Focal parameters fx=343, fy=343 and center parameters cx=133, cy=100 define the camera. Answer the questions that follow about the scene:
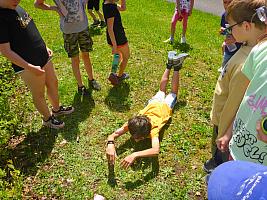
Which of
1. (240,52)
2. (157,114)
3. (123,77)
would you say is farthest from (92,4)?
(240,52)

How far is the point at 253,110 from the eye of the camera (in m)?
2.17

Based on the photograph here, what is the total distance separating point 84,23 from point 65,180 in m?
2.27

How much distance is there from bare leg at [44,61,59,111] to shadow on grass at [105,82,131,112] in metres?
0.84

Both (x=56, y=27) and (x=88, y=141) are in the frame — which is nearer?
(x=88, y=141)

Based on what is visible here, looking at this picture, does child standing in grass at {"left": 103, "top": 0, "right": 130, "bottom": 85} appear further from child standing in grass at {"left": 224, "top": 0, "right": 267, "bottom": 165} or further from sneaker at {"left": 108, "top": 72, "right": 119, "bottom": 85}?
child standing in grass at {"left": 224, "top": 0, "right": 267, "bottom": 165}

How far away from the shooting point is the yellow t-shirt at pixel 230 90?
2.53 m

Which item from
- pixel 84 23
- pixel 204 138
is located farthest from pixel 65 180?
pixel 84 23

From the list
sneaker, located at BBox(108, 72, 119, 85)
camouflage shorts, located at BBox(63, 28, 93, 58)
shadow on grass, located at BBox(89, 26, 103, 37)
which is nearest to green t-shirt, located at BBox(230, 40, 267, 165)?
camouflage shorts, located at BBox(63, 28, 93, 58)

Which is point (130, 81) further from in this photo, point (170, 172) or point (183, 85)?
point (170, 172)

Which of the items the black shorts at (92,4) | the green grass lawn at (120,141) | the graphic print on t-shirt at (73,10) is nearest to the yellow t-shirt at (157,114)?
the green grass lawn at (120,141)

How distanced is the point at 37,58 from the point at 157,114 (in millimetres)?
1673

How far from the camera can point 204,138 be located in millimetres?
4430

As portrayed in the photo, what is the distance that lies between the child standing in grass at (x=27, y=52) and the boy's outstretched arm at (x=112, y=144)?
80 cm

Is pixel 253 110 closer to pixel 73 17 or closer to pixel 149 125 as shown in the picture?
pixel 149 125
